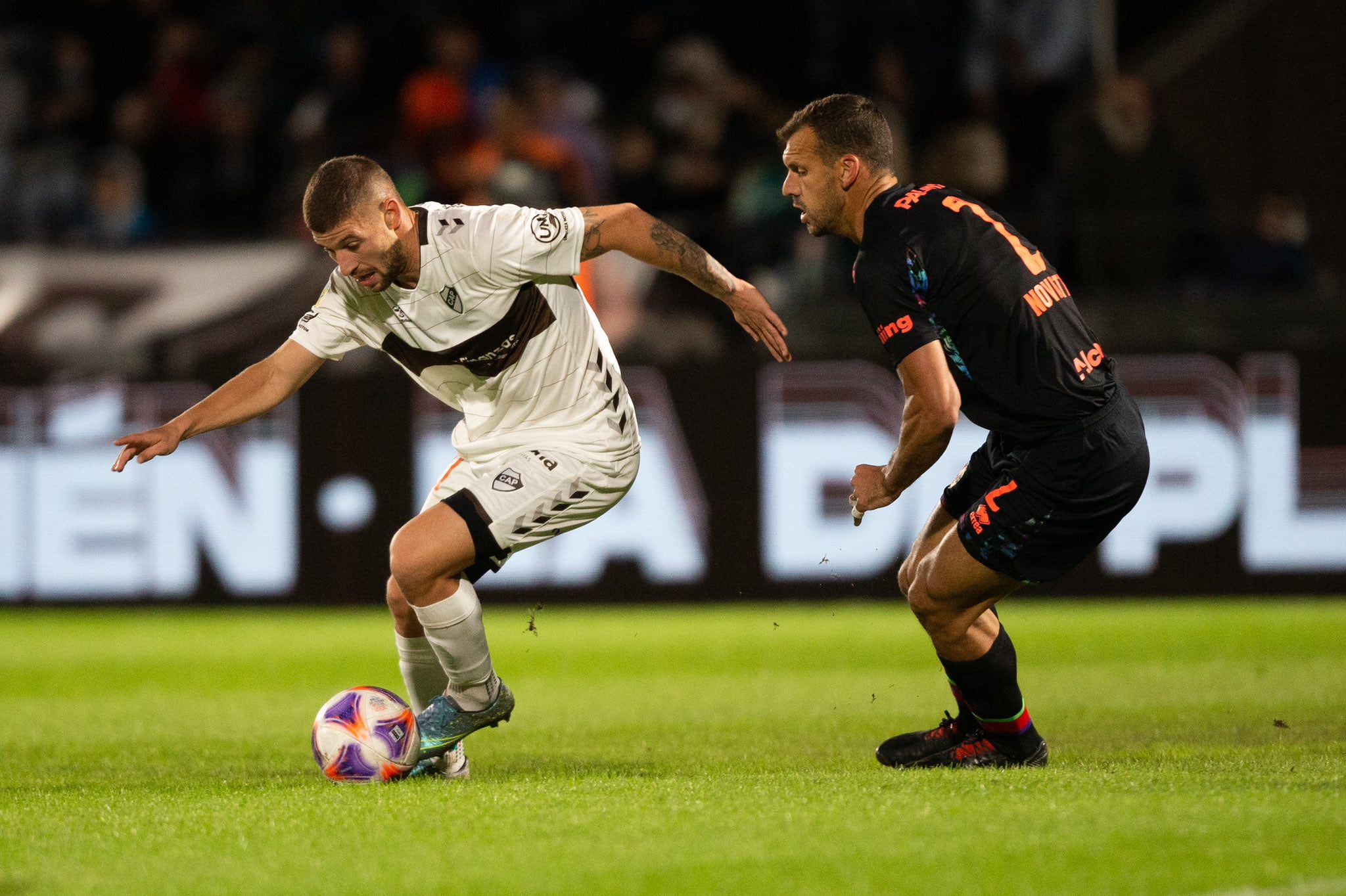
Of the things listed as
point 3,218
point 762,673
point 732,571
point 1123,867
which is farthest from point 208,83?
point 1123,867

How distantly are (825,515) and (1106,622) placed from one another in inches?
78.4

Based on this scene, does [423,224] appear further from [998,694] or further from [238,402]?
[998,694]

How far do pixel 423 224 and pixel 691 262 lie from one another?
94 cm

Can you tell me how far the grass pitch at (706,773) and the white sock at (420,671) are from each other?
33 centimetres

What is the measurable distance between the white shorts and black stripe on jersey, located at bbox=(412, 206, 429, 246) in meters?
0.80

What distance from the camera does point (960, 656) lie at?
5.94m

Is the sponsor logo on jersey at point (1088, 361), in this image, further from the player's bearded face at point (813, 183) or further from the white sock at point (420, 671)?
the white sock at point (420, 671)

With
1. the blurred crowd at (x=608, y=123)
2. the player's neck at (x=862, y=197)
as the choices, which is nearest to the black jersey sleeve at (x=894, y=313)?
the player's neck at (x=862, y=197)

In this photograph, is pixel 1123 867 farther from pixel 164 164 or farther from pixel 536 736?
pixel 164 164

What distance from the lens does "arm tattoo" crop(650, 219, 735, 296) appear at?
19.6 feet

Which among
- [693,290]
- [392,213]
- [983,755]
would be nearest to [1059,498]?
[983,755]

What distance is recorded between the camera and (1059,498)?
19.0 ft

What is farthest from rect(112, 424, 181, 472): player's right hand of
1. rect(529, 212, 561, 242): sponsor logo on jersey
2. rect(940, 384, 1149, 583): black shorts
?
rect(940, 384, 1149, 583): black shorts

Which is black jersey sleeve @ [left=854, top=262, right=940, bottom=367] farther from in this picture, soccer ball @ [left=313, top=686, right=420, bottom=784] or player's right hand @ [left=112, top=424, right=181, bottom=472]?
player's right hand @ [left=112, top=424, right=181, bottom=472]
